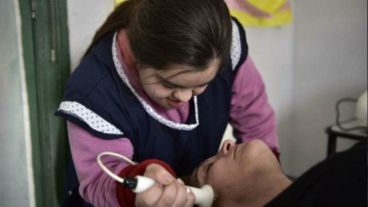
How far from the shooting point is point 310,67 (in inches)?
71.9

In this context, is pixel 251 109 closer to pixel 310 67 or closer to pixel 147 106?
pixel 147 106

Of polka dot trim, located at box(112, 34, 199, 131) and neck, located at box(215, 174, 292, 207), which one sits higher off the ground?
polka dot trim, located at box(112, 34, 199, 131)

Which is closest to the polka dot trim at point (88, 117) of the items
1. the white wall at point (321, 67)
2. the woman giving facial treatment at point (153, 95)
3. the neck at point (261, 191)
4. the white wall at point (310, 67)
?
the woman giving facial treatment at point (153, 95)

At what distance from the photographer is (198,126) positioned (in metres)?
0.91

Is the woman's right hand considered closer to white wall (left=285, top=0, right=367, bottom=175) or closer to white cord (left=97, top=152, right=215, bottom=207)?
white cord (left=97, top=152, right=215, bottom=207)

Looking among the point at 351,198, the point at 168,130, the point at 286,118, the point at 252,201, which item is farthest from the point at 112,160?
the point at 286,118

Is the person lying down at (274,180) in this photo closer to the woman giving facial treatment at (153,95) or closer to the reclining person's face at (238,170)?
the reclining person's face at (238,170)

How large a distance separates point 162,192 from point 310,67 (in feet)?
4.44

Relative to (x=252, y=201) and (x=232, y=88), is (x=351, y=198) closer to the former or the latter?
(x=252, y=201)

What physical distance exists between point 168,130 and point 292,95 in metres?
1.16

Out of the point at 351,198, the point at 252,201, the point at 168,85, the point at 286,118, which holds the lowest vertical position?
the point at 286,118

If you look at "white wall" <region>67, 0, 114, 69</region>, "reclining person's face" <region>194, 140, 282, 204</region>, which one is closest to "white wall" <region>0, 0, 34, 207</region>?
"white wall" <region>67, 0, 114, 69</region>

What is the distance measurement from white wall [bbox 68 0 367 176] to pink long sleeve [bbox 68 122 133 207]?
93 cm

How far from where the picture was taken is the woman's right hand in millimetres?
625
